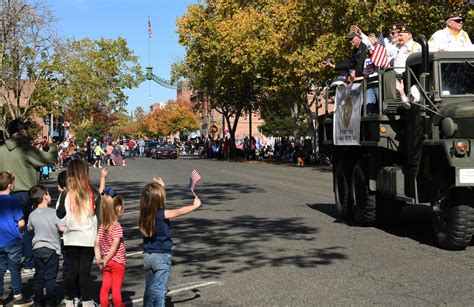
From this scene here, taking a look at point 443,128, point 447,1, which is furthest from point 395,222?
point 447,1

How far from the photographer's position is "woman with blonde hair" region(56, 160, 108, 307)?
20.8 feet

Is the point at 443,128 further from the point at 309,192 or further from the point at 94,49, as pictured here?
the point at 94,49

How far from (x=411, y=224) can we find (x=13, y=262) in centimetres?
786

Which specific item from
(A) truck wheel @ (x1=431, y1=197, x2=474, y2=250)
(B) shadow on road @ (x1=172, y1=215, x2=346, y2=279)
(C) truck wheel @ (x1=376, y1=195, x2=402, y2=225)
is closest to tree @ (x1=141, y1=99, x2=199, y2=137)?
(B) shadow on road @ (x1=172, y1=215, x2=346, y2=279)

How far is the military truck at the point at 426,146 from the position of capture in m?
9.05

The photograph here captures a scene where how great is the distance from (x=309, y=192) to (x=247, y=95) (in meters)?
33.9

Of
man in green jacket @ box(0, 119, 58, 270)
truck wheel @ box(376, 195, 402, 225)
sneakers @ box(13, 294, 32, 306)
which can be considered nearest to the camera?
sneakers @ box(13, 294, 32, 306)

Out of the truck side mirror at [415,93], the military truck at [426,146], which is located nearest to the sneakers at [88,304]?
the military truck at [426,146]

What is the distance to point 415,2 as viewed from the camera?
26906 mm

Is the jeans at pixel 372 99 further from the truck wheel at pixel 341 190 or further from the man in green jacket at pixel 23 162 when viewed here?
the man in green jacket at pixel 23 162

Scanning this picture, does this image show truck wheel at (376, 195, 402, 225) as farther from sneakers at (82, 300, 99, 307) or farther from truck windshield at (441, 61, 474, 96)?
sneakers at (82, 300, 99, 307)

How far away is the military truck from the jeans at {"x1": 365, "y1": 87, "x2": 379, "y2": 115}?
0.32 ft

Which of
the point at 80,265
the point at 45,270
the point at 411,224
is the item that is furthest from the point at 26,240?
the point at 411,224

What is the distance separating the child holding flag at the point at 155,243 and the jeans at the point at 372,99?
6.03 m
